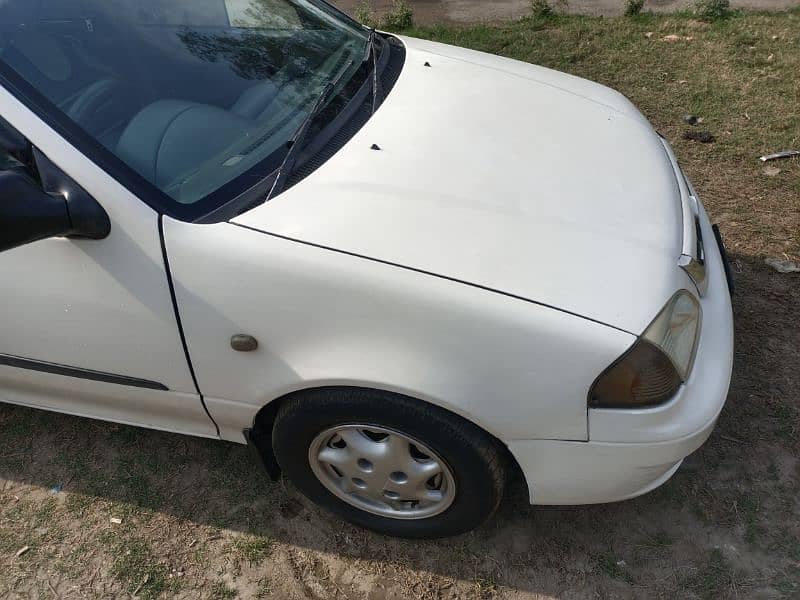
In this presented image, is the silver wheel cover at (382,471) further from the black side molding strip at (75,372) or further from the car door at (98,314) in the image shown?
the black side molding strip at (75,372)

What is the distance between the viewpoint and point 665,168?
7.25 feet

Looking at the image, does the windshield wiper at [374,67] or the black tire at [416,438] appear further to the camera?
the windshield wiper at [374,67]

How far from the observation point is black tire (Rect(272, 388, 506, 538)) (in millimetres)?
1682

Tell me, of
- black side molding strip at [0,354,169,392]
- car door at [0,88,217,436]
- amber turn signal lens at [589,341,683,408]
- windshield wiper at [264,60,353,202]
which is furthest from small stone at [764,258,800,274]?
black side molding strip at [0,354,169,392]

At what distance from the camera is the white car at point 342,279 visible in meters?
1.59

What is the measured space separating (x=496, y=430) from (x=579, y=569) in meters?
0.69

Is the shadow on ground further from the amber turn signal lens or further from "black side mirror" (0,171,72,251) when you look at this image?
"black side mirror" (0,171,72,251)

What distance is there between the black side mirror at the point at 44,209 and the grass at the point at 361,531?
42.2 inches

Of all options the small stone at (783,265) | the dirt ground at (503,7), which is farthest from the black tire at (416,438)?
the dirt ground at (503,7)

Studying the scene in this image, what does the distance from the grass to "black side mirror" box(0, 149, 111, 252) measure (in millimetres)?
1073

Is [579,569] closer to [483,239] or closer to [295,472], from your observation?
[295,472]

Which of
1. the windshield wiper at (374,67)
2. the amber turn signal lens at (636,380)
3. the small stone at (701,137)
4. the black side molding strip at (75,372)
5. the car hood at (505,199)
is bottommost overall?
the black side molding strip at (75,372)

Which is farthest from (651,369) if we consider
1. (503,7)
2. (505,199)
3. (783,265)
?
(503,7)

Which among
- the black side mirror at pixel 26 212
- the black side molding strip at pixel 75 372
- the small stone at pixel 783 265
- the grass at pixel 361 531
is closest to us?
the black side mirror at pixel 26 212
